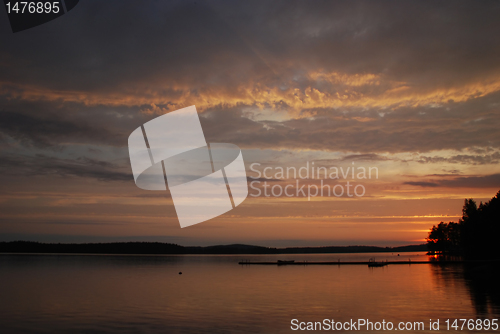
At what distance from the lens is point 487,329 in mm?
22062

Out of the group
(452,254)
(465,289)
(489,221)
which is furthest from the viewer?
(452,254)

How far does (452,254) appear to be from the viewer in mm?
137625

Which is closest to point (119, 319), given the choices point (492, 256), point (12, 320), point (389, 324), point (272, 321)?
point (12, 320)

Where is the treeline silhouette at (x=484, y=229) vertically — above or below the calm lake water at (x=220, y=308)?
above

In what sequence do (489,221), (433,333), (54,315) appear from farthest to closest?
(489,221) < (54,315) < (433,333)

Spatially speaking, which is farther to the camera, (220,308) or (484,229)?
(484,229)

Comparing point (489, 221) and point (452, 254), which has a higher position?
point (489, 221)

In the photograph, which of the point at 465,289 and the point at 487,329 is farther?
the point at 465,289

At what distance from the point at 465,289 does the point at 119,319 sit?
1356 inches

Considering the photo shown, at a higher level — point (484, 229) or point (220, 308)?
point (484, 229)

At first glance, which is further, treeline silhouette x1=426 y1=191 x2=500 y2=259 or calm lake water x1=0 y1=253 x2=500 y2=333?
treeline silhouette x1=426 y1=191 x2=500 y2=259

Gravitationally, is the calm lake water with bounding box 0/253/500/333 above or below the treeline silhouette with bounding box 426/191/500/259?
below

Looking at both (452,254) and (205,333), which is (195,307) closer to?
(205,333)

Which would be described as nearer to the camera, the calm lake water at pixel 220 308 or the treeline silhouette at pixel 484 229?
the calm lake water at pixel 220 308
